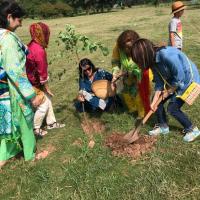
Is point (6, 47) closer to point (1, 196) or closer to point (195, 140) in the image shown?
point (1, 196)

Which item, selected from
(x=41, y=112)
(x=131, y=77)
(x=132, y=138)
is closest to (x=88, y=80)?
(x=131, y=77)

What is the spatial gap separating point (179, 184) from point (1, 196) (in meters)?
2.07

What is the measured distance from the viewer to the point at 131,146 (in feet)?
17.5

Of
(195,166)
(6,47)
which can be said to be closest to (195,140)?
(195,166)

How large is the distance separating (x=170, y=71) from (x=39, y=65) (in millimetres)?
1941

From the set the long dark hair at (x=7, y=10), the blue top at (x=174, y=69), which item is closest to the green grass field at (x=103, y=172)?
the blue top at (x=174, y=69)

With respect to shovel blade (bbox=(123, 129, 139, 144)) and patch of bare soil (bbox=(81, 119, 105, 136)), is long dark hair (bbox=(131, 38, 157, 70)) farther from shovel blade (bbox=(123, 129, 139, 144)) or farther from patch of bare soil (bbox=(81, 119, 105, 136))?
patch of bare soil (bbox=(81, 119, 105, 136))

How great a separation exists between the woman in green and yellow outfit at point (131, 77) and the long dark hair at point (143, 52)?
3.63 ft

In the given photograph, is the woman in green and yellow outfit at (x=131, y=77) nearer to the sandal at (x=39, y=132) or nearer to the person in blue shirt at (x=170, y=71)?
the person in blue shirt at (x=170, y=71)

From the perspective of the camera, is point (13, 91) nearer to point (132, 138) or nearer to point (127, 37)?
point (132, 138)

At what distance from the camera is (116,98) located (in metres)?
7.11

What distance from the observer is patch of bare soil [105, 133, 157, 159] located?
17.0ft

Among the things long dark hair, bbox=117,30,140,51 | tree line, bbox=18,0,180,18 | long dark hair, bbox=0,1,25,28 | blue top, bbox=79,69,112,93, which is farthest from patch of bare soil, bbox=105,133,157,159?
tree line, bbox=18,0,180,18

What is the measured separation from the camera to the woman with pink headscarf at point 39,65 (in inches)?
230
